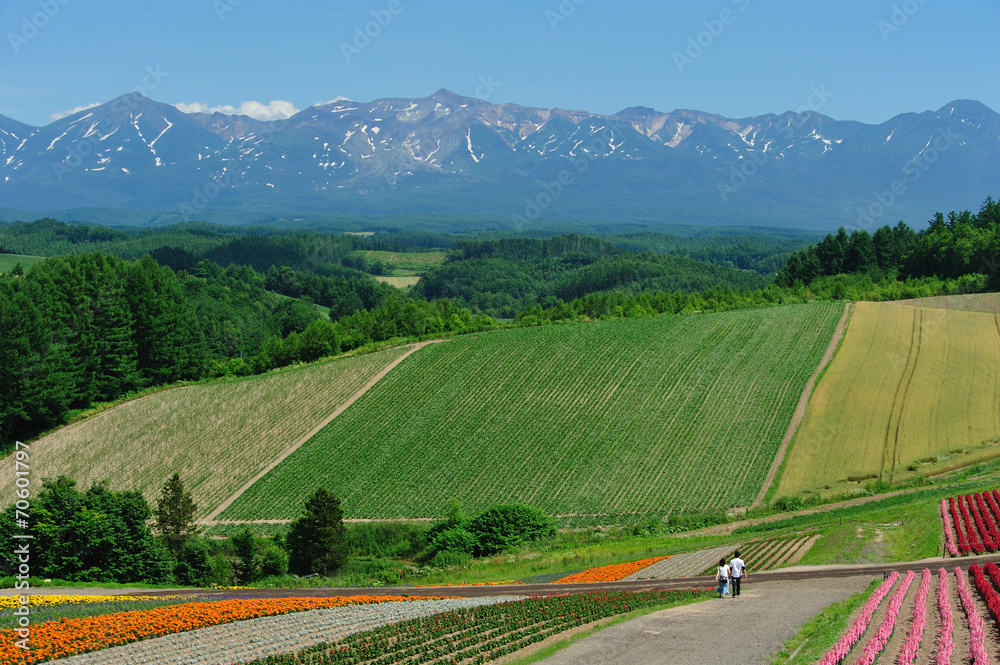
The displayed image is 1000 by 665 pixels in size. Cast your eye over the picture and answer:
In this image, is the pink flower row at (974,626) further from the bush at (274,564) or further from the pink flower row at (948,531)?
the bush at (274,564)

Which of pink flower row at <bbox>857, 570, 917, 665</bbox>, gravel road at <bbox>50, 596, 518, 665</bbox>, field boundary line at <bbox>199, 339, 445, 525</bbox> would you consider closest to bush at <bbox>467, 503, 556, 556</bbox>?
gravel road at <bbox>50, 596, 518, 665</bbox>

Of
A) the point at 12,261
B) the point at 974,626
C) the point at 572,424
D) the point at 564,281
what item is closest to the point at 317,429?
the point at 572,424

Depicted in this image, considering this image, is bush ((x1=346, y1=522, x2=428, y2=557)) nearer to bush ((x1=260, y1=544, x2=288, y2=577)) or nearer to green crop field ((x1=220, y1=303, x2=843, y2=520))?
green crop field ((x1=220, y1=303, x2=843, y2=520))

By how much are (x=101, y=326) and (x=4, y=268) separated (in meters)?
75.0

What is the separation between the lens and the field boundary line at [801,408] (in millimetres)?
48703

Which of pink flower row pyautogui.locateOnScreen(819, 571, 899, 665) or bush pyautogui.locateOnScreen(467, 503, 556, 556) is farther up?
pink flower row pyautogui.locateOnScreen(819, 571, 899, 665)

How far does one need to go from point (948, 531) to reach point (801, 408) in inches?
1033

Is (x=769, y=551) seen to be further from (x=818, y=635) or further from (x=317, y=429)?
(x=317, y=429)

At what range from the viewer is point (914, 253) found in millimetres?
109688

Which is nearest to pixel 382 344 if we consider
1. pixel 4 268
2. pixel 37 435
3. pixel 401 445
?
pixel 401 445

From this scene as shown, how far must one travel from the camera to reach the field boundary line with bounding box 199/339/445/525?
5333 centimetres

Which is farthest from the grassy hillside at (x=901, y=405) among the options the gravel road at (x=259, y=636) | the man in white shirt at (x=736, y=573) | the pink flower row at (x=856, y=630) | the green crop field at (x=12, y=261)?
the green crop field at (x=12, y=261)

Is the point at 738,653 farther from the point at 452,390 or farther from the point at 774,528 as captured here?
the point at 452,390

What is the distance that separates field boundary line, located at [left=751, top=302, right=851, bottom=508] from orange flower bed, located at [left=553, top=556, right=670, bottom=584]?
15905 millimetres
